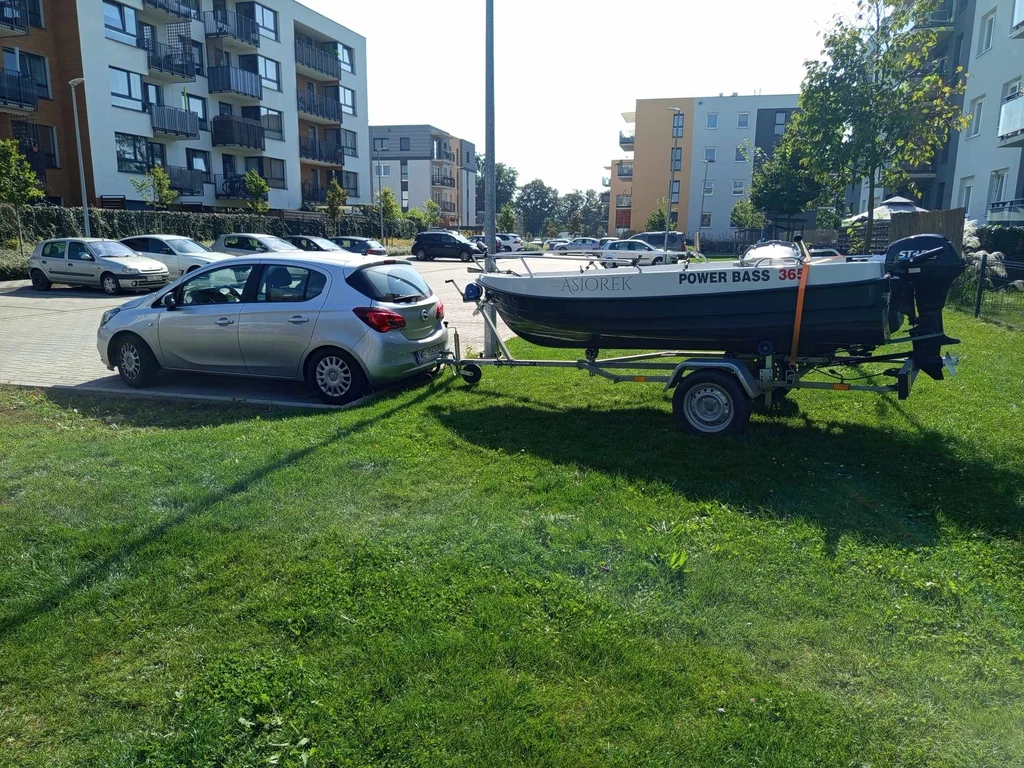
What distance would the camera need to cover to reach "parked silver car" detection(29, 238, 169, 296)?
22.0 m

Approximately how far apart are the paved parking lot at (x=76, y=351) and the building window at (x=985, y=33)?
22.9m

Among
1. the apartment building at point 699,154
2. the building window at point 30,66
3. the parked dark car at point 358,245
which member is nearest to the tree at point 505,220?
the apartment building at point 699,154

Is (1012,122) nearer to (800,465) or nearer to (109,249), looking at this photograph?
(800,465)

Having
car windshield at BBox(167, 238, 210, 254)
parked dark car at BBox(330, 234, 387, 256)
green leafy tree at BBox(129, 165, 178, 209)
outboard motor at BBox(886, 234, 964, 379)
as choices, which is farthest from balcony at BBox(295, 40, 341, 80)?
outboard motor at BBox(886, 234, 964, 379)

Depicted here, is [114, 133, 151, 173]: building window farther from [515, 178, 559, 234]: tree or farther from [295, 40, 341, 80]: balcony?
[515, 178, 559, 234]: tree

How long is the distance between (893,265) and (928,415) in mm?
1906

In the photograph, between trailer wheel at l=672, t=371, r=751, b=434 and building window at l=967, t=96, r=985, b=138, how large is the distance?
27792 millimetres

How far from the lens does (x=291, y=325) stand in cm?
852

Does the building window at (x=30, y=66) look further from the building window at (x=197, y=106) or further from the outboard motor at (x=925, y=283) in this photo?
the outboard motor at (x=925, y=283)

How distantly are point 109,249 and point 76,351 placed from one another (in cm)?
1229

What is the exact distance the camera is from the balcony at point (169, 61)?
36969 mm

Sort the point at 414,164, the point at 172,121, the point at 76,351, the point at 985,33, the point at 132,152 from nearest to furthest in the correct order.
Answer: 1. the point at 76,351
2. the point at 985,33
3. the point at 132,152
4. the point at 172,121
5. the point at 414,164

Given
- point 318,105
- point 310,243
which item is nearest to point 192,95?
point 318,105

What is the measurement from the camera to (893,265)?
21.2 ft
